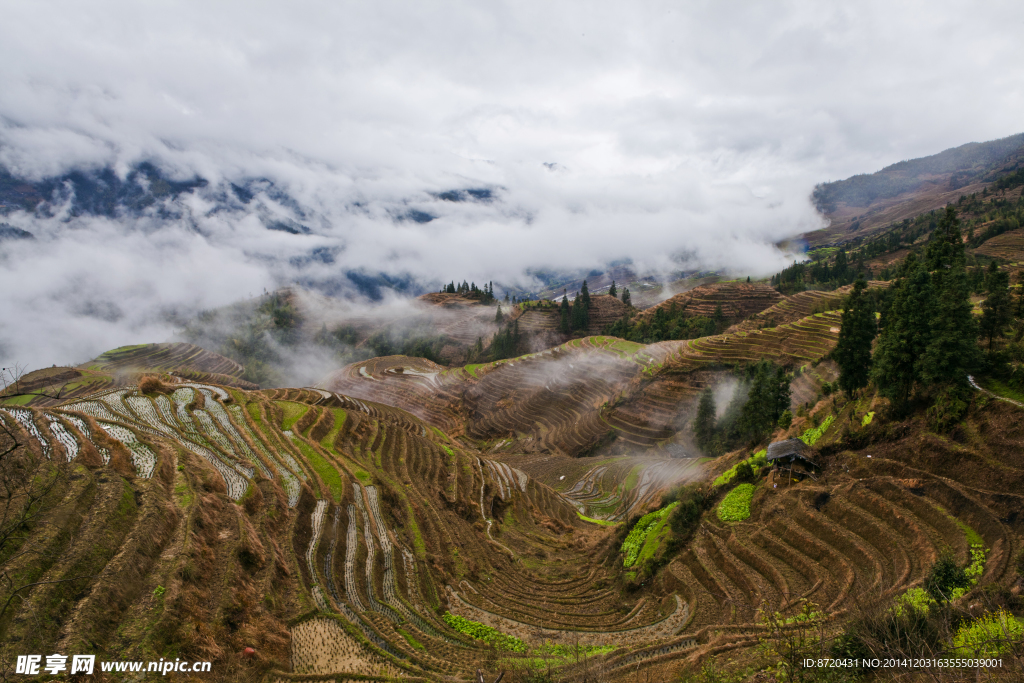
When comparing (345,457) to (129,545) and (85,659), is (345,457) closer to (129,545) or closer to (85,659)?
(129,545)

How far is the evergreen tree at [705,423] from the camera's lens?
168ft

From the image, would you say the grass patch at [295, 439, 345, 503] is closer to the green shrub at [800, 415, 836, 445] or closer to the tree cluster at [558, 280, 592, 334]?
Result: the green shrub at [800, 415, 836, 445]

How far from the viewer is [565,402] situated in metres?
77.3

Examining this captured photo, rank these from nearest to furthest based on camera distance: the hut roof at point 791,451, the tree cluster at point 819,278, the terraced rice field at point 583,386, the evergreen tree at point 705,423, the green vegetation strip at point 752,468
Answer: the hut roof at point 791,451, the green vegetation strip at point 752,468, the evergreen tree at point 705,423, the terraced rice field at point 583,386, the tree cluster at point 819,278

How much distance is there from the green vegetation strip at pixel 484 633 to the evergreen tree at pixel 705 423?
3930 cm

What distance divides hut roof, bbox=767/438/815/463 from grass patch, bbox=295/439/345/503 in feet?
81.1

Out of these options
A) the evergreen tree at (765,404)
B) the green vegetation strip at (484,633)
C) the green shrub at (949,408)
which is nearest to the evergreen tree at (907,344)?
the green shrub at (949,408)

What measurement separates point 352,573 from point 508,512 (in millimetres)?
17441

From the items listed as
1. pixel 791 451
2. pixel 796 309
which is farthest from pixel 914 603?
pixel 796 309

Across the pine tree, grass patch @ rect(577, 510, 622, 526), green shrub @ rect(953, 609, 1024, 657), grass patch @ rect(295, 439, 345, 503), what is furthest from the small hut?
grass patch @ rect(295, 439, 345, 503)

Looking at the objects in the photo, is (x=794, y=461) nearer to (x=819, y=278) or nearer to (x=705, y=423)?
(x=705, y=423)

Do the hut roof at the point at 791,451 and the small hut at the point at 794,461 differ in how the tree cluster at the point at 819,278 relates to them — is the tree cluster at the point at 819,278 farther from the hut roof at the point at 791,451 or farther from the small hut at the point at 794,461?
the small hut at the point at 794,461

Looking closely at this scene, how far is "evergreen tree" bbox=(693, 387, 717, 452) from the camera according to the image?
5125cm

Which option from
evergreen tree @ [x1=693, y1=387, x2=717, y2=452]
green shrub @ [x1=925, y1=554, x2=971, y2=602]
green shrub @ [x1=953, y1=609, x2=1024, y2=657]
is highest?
green shrub @ [x1=953, y1=609, x2=1024, y2=657]
